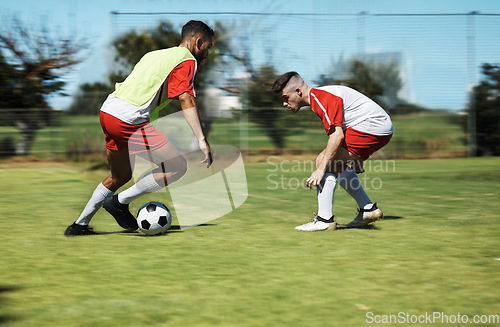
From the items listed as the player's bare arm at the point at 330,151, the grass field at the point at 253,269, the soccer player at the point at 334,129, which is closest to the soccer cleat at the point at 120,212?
the grass field at the point at 253,269

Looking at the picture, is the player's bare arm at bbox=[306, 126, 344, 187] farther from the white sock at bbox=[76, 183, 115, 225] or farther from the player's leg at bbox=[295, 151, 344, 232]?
the white sock at bbox=[76, 183, 115, 225]

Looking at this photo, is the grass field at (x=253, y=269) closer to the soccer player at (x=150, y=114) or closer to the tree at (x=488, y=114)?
the soccer player at (x=150, y=114)

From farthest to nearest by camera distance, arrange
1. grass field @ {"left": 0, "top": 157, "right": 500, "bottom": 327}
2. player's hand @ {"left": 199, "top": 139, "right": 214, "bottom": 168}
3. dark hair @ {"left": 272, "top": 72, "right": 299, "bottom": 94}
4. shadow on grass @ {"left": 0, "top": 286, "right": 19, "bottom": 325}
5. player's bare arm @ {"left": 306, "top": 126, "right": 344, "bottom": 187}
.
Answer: dark hair @ {"left": 272, "top": 72, "right": 299, "bottom": 94}, player's bare arm @ {"left": 306, "top": 126, "right": 344, "bottom": 187}, player's hand @ {"left": 199, "top": 139, "right": 214, "bottom": 168}, grass field @ {"left": 0, "top": 157, "right": 500, "bottom": 327}, shadow on grass @ {"left": 0, "top": 286, "right": 19, "bottom": 325}

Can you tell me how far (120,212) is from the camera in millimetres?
5227

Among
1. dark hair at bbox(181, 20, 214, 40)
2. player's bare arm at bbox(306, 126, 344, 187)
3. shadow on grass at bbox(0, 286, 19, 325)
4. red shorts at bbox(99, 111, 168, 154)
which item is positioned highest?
dark hair at bbox(181, 20, 214, 40)

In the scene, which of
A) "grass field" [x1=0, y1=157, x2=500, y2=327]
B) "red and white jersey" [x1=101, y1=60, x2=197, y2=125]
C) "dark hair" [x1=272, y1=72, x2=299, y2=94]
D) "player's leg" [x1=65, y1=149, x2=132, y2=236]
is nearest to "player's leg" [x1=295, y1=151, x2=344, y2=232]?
"grass field" [x1=0, y1=157, x2=500, y2=327]

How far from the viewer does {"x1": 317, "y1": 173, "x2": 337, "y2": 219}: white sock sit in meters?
5.33

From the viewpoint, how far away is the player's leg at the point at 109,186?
5.09 meters

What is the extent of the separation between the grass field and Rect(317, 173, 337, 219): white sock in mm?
223

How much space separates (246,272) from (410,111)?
12632mm

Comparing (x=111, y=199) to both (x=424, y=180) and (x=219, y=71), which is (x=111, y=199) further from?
(x=219, y=71)

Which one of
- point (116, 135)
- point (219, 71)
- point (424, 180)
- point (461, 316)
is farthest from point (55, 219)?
point (219, 71)

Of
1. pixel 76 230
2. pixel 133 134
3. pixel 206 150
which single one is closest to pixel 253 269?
pixel 206 150

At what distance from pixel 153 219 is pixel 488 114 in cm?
1312
